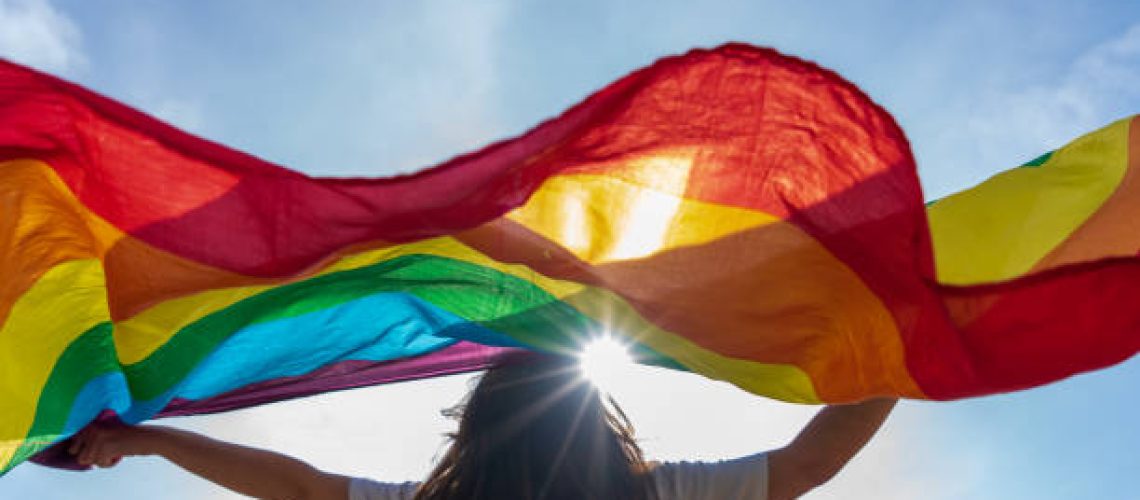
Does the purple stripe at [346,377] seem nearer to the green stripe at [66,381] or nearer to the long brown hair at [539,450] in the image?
the green stripe at [66,381]

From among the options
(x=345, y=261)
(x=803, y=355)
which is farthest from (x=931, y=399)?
(x=345, y=261)

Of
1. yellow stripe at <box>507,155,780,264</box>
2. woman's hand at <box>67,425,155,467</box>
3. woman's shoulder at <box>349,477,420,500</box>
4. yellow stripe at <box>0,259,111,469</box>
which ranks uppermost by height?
yellow stripe at <box>507,155,780,264</box>

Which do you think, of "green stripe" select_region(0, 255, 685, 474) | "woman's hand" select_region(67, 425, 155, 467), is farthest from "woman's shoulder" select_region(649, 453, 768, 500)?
"woman's hand" select_region(67, 425, 155, 467)

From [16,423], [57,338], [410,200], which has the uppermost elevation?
[410,200]

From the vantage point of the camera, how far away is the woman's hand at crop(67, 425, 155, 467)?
3.56 metres

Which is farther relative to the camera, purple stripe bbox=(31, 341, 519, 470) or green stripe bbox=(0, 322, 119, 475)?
purple stripe bbox=(31, 341, 519, 470)

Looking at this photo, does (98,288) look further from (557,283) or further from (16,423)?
(557,283)

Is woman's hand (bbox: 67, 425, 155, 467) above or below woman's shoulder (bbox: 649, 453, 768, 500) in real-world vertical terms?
above

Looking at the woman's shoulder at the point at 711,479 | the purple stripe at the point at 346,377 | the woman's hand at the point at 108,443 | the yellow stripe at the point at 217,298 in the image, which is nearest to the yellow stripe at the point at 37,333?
the yellow stripe at the point at 217,298

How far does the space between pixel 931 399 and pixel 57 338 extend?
7.40ft

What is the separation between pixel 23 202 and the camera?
316 cm

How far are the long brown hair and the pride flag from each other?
345 millimetres

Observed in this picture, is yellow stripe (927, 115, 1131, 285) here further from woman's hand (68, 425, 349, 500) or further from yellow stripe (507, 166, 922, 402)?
woman's hand (68, 425, 349, 500)

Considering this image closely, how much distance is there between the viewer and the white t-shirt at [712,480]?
10.1 feet
